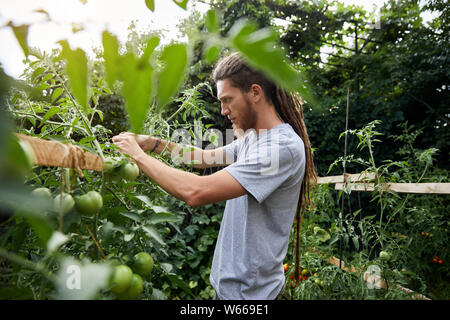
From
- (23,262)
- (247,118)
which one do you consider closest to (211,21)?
(23,262)

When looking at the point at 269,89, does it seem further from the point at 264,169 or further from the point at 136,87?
the point at 136,87

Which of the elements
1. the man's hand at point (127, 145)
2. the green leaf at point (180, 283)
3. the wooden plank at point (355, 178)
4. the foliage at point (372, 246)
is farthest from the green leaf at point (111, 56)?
the wooden plank at point (355, 178)

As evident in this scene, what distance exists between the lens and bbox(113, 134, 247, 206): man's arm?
929 millimetres

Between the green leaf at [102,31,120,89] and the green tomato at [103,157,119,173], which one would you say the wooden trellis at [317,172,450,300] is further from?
the green leaf at [102,31,120,89]

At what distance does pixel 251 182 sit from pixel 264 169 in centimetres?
7

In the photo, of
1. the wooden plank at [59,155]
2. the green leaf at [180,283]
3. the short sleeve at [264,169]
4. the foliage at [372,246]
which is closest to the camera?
Result: the wooden plank at [59,155]

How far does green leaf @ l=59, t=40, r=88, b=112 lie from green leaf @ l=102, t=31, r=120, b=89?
2 centimetres

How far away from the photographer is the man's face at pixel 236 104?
4.23ft

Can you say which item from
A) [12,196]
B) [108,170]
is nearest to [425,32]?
[108,170]

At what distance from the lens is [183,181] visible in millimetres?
995

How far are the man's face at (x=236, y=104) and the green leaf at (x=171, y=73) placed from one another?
3.64ft

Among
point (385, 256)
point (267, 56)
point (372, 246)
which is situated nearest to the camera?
point (267, 56)

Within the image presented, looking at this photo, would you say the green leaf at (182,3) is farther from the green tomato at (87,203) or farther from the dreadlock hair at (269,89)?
the dreadlock hair at (269,89)

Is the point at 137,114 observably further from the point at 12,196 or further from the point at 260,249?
the point at 260,249
